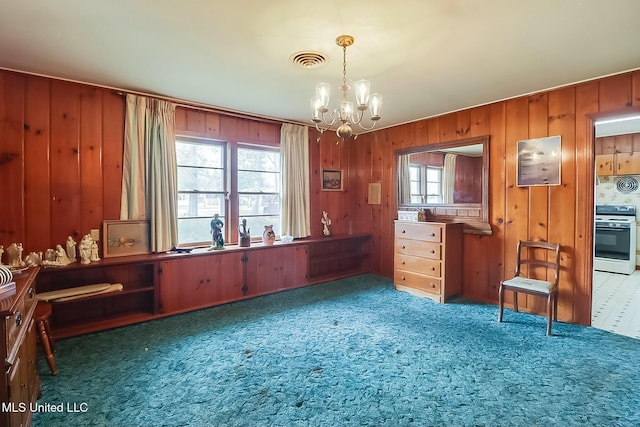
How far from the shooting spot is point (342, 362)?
7.80ft

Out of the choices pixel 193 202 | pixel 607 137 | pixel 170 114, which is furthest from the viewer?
pixel 607 137

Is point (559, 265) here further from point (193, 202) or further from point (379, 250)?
point (193, 202)

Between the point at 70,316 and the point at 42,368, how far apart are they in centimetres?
84

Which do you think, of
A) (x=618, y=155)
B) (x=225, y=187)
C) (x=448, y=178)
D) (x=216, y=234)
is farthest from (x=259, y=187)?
(x=618, y=155)

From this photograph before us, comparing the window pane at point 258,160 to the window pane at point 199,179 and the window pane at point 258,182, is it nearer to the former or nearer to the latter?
the window pane at point 258,182

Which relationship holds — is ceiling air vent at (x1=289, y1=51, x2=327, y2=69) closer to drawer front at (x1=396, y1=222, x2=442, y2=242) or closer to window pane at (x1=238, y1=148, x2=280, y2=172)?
window pane at (x1=238, y1=148, x2=280, y2=172)

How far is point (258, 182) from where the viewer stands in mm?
4398

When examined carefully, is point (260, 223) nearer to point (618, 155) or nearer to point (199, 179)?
point (199, 179)

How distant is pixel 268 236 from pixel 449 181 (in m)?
2.45

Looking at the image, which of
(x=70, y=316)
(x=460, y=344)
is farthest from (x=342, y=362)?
(x=70, y=316)

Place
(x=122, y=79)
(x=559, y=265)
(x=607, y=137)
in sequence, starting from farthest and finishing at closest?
(x=607, y=137)
(x=559, y=265)
(x=122, y=79)

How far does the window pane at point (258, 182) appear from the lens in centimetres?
425

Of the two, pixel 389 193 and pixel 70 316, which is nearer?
pixel 70 316

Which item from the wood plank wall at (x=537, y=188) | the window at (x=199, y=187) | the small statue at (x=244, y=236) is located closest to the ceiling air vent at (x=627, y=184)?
the wood plank wall at (x=537, y=188)
